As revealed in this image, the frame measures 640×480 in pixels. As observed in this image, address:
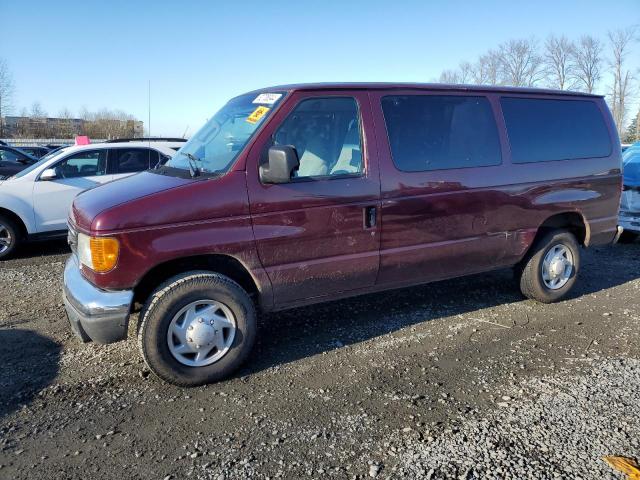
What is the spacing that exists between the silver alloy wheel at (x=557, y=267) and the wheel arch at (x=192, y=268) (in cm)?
307

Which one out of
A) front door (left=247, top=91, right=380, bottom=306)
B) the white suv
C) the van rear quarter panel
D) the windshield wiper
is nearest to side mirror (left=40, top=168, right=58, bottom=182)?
the white suv

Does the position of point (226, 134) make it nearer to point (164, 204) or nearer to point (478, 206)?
point (164, 204)

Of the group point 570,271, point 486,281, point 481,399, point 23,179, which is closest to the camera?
point 481,399

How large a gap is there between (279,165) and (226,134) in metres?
0.79

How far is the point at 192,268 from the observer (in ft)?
11.5

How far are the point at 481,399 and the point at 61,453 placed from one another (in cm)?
257

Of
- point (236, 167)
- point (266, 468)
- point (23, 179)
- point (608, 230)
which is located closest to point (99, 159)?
point (23, 179)

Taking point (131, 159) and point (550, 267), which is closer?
point (550, 267)

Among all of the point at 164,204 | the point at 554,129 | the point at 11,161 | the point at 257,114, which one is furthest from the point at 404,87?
the point at 11,161

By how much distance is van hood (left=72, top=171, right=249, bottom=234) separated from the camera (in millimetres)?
3107

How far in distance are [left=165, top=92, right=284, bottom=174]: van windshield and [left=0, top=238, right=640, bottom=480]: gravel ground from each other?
157 centimetres

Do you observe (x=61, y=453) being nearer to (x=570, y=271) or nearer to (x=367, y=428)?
(x=367, y=428)

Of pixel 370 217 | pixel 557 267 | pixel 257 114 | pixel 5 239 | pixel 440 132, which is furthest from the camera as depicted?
pixel 5 239

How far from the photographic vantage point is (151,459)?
263 cm
